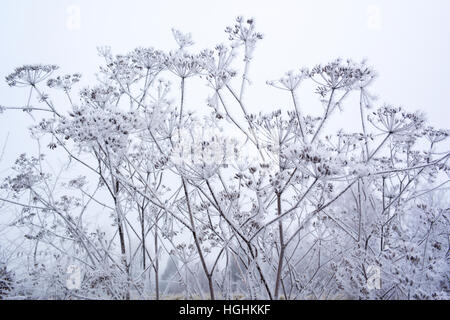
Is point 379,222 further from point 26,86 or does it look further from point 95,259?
point 26,86

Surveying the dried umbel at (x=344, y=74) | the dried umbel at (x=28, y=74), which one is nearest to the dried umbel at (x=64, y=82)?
the dried umbel at (x=28, y=74)

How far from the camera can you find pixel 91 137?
2.54 meters

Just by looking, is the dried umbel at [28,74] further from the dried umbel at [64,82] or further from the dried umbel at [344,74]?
the dried umbel at [344,74]

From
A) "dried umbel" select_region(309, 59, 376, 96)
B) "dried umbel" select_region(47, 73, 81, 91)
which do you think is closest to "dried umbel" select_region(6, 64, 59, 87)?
"dried umbel" select_region(47, 73, 81, 91)

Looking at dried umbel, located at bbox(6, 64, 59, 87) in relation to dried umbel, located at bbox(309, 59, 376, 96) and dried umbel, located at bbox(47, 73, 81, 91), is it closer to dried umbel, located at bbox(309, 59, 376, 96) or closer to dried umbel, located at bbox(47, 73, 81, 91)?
dried umbel, located at bbox(47, 73, 81, 91)

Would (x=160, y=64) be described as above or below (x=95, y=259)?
above

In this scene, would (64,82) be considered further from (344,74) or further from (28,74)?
(344,74)

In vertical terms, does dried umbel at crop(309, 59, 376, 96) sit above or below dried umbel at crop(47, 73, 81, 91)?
below

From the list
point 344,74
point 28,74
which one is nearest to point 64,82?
point 28,74

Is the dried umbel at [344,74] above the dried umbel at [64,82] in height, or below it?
below
